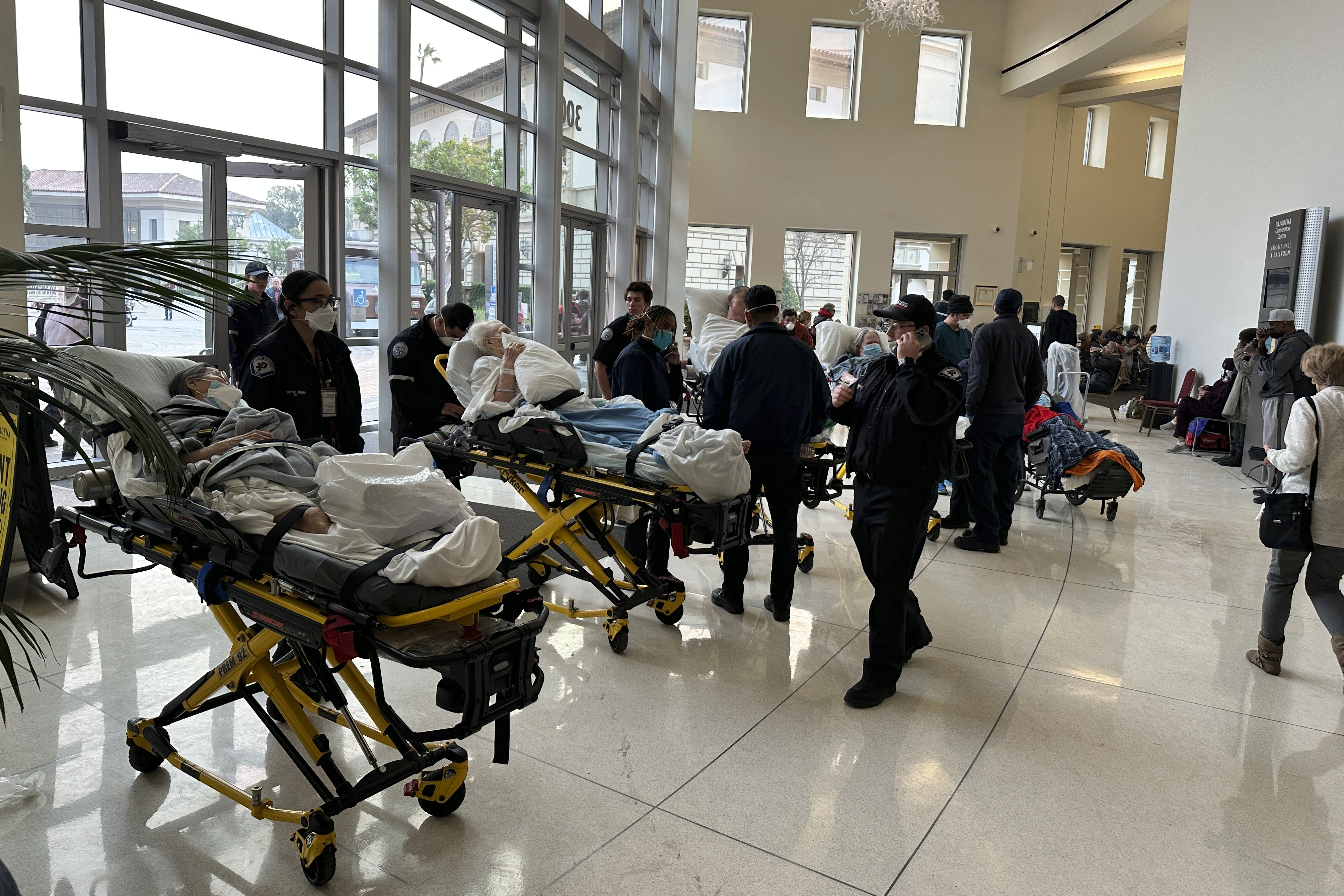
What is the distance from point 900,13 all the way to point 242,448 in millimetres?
13180

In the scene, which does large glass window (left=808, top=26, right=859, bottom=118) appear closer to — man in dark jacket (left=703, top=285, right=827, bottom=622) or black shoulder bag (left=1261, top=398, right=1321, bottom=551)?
man in dark jacket (left=703, top=285, right=827, bottom=622)

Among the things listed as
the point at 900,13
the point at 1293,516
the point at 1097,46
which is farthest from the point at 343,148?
the point at 1097,46

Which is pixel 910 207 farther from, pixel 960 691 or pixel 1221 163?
pixel 960 691

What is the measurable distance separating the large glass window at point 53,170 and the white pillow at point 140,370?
7.26 ft

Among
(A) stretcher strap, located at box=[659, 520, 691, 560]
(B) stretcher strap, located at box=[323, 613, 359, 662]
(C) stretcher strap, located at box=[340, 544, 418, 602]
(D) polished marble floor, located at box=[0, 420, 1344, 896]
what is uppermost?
(C) stretcher strap, located at box=[340, 544, 418, 602]

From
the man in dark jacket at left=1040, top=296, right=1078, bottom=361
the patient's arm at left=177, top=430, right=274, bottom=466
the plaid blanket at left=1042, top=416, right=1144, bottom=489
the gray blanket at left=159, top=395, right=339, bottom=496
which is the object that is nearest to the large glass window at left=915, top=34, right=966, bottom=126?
the man in dark jacket at left=1040, top=296, right=1078, bottom=361

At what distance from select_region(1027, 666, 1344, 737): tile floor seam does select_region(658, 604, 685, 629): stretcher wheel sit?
1.58 metres

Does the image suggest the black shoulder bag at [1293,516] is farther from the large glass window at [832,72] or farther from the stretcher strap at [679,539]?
the large glass window at [832,72]

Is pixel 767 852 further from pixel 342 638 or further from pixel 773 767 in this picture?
pixel 342 638

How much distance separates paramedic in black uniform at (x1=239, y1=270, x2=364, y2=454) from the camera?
365cm

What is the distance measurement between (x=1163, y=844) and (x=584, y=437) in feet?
8.32

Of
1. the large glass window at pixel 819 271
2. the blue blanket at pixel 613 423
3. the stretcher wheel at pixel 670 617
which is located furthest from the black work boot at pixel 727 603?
the large glass window at pixel 819 271

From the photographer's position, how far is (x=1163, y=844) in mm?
2611

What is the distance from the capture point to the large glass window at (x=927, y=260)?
17312mm
